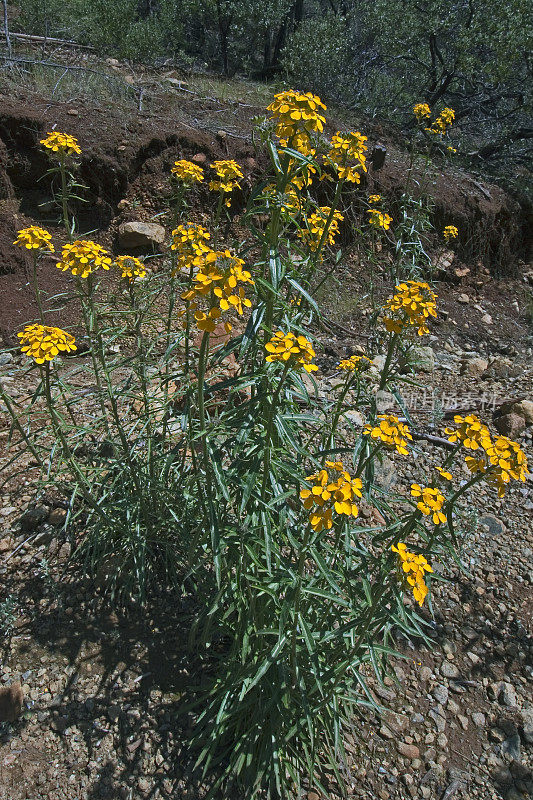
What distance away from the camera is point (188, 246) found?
190cm

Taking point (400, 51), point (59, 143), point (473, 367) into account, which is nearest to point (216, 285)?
point (59, 143)

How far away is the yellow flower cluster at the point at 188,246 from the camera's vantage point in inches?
63.4

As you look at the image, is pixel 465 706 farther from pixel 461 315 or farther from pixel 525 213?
pixel 525 213

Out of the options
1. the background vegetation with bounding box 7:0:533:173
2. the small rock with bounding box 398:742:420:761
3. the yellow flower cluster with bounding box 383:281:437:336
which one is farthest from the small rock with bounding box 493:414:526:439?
the background vegetation with bounding box 7:0:533:173

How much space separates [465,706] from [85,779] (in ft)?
5.42

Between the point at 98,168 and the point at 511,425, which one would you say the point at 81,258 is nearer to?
the point at 511,425

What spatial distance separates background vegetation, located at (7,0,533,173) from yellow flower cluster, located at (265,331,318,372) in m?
5.92

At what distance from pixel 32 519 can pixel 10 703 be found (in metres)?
0.88

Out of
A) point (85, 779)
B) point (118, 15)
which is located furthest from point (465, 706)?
point (118, 15)

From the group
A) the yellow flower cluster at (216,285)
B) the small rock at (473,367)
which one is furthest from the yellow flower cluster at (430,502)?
the small rock at (473,367)

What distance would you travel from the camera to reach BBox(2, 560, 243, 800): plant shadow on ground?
78.5 inches

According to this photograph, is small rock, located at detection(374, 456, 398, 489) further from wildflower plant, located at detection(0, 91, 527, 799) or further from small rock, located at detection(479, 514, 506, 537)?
wildflower plant, located at detection(0, 91, 527, 799)

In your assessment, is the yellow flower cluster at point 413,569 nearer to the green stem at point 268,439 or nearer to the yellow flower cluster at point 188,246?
the green stem at point 268,439

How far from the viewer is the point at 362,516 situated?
308cm
